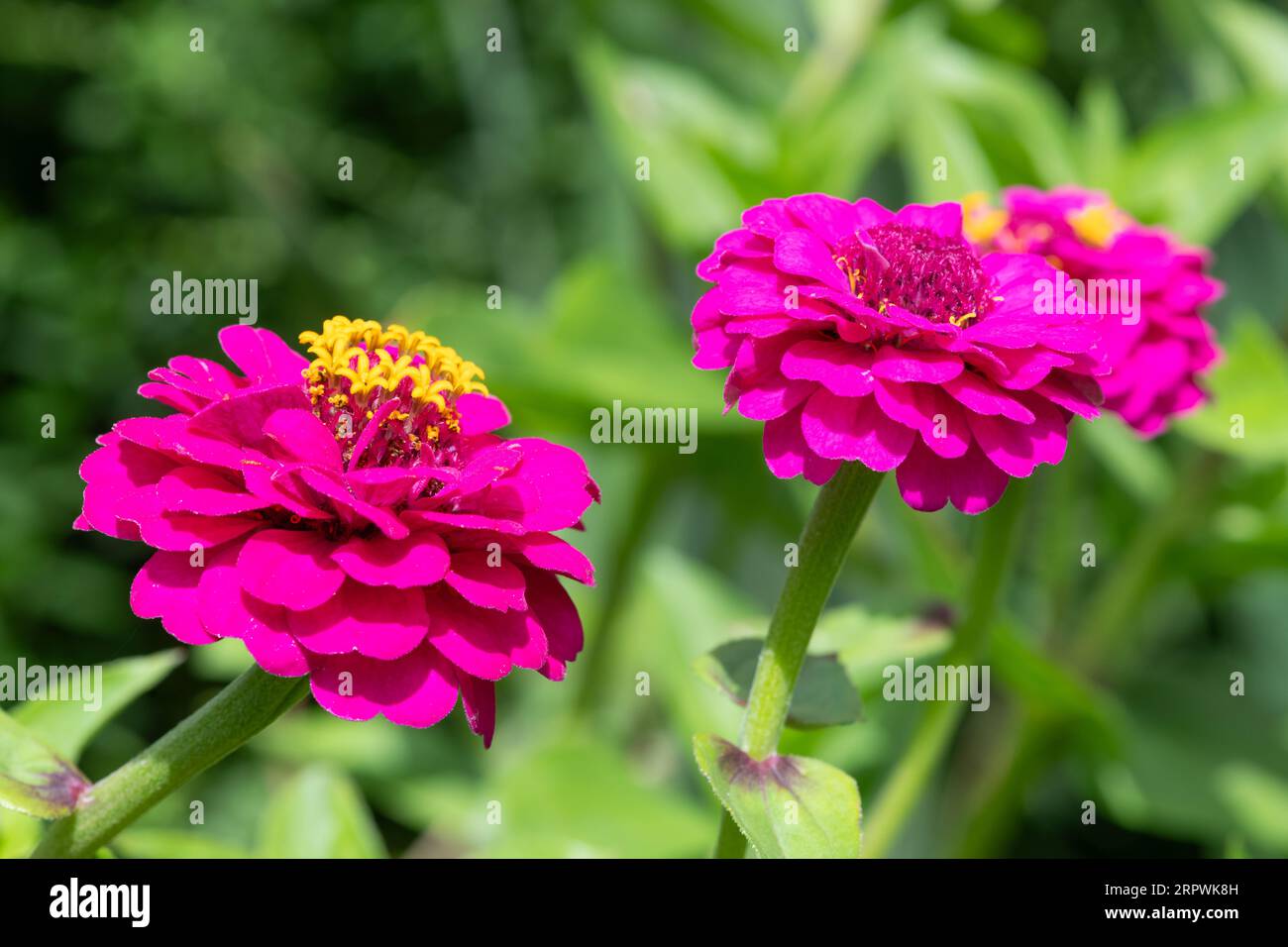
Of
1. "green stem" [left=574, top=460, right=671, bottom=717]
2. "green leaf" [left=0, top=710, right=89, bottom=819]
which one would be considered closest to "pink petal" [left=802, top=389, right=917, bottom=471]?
"green leaf" [left=0, top=710, right=89, bottom=819]

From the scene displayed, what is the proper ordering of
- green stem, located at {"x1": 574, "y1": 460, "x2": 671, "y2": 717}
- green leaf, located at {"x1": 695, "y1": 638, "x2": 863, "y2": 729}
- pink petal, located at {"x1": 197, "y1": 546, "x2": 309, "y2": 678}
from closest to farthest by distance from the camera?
1. pink petal, located at {"x1": 197, "y1": 546, "x2": 309, "y2": 678}
2. green leaf, located at {"x1": 695, "y1": 638, "x2": 863, "y2": 729}
3. green stem, located at {"x1": 574, "y1": 460, "x2": 671, "y2": 717}

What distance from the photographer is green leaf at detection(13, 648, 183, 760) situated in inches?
22.0

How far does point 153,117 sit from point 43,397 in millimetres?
320

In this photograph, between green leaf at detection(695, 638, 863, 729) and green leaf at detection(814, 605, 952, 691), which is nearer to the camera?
green leaf at detection(695, 638, 863, 729)

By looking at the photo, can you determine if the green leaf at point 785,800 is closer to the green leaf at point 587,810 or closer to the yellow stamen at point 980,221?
the yellow stamen at point 980,221

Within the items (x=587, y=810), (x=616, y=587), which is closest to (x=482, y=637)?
(x=587, y=810)

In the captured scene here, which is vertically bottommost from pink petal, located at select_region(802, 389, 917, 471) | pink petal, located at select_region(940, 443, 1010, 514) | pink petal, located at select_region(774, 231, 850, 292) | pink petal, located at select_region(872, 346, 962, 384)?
pink petal, located at select_region(940, 443, 1010, 514)

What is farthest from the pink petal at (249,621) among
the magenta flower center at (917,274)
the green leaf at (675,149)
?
the green leaf at (675,149)

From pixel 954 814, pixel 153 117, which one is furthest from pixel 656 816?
pixel 153 117

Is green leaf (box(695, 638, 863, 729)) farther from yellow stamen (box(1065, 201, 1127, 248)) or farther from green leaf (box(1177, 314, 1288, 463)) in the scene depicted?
green leaf (box(1177, 314, 1288, 463))

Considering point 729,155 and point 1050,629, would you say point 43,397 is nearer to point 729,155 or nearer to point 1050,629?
point 729,155

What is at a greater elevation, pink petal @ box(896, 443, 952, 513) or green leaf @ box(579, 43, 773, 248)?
green leaf @ box(579, 43, 773, 248)

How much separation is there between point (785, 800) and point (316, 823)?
0.31m
